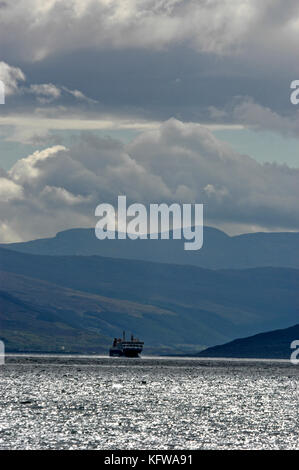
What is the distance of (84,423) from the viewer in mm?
147750

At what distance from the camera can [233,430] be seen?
14012 cm

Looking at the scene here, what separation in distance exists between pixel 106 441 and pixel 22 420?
28.7 m

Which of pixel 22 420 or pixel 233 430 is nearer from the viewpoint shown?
pixel 233 430

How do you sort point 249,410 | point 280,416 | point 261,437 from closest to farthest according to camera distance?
point 261,437 → point 280,416 → point 249,410
